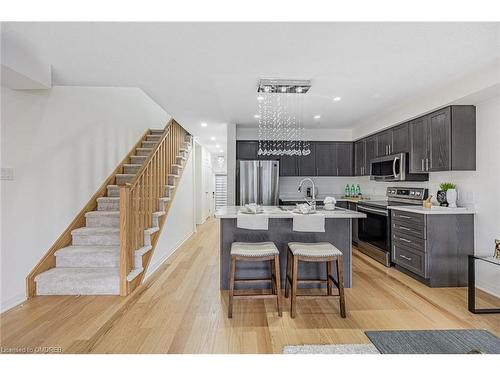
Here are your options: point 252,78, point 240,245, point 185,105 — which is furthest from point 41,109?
point 240,245

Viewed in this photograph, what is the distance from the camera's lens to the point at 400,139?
4.33m

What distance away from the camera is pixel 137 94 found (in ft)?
18.4

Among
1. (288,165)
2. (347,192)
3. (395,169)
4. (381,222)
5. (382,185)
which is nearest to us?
(381,222)

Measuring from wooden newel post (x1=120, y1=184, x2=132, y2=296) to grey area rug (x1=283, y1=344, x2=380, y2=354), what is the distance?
1.92m

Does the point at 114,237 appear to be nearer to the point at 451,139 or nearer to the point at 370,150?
the point at 451,139

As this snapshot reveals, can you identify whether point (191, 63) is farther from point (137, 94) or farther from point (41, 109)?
point (137, 94)

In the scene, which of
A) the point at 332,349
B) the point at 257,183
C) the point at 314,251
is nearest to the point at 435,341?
the point at 332,349

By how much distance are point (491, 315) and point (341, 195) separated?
12.1ft

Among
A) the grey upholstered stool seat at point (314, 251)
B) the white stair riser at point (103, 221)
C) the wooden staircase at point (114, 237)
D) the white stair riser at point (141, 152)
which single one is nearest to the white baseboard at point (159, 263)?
the wooden staircase at point (114, 237)

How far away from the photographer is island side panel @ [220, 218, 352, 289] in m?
3.17

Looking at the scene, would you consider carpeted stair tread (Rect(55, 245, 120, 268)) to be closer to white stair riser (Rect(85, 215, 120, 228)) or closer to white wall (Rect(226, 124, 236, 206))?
white stair riser (Rect(85, 215, 120, 228))

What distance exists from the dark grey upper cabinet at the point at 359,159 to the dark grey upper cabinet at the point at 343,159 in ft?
0.40

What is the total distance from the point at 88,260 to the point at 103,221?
683 millimetres

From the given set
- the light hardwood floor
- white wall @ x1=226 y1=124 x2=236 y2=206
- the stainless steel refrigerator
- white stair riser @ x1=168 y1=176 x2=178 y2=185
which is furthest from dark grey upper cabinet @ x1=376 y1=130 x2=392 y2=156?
white stair riser @ x1=168 y1=176 x2=178 y2=185
